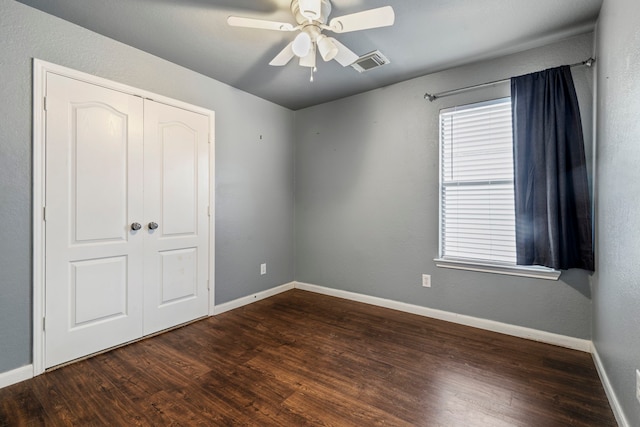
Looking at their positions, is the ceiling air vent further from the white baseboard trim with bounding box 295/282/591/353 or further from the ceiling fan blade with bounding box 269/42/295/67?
the white baseboard trim with bounding box 295/282/591/353

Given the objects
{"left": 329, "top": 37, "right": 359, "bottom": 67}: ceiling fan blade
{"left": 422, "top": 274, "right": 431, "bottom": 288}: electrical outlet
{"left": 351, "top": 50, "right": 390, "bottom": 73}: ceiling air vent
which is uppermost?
{"left": 351, "top": 50, "right": 390, "bottom": 73}: ceiling air vent

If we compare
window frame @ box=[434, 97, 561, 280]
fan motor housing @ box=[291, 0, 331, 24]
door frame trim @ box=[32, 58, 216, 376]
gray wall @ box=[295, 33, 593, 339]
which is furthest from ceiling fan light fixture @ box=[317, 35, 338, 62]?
door frame trim @ box=[32, 58, 216, 376]

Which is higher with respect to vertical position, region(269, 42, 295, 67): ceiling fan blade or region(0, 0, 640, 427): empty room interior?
region(269, 42, 295, 67): ceiling fan blade

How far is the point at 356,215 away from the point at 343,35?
196cm

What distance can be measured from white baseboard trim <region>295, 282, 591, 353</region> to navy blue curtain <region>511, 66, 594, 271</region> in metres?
0.62

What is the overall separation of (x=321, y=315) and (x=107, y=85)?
2853 mm

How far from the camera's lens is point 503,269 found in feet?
8.50

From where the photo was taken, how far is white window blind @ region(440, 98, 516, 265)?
8.52 ft

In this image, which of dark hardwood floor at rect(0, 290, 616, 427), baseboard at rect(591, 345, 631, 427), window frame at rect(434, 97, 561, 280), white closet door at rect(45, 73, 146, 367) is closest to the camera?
baseboard at rect(591, 345, 631, 427)

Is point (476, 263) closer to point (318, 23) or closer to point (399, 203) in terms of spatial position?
point (399, 203)

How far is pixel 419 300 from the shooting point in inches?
121

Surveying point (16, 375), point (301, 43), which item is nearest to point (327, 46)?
point (301, 43)

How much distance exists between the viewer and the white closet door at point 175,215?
258 centimetres

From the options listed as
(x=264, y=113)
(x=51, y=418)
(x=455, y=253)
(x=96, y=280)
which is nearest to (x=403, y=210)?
(x=455, y=253)
